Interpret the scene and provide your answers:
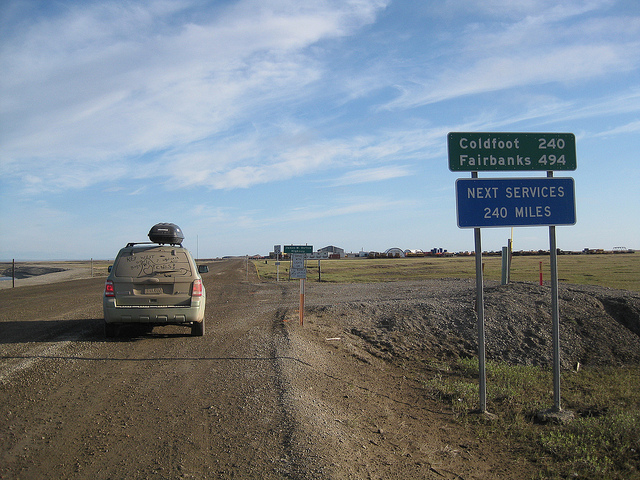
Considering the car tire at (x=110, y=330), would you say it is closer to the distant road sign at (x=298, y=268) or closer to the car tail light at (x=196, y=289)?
the car tail light at (x=196, y=289)

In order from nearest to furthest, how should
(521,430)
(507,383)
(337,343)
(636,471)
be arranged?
(636,471), (521,430), (507,383), (337,343)

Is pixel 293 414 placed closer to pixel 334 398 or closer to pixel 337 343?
pixel 334 398

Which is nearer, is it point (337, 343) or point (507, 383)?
point (507, 383)

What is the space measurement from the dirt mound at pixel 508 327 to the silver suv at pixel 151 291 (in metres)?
4.33

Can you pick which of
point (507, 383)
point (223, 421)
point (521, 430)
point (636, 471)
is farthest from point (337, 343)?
point (636, 471)

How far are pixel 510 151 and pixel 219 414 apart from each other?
17.6 ft

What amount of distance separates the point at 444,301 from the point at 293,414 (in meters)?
10.9

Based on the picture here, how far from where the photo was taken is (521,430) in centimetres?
650

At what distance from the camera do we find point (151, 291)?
394 inches

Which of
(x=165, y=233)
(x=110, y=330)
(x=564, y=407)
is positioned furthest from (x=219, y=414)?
(x=165, y=233)

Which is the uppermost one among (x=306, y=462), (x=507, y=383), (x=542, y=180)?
(x=542, y=180)

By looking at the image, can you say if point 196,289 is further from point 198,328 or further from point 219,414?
point 219,414

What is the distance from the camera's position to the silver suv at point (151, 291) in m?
9.87

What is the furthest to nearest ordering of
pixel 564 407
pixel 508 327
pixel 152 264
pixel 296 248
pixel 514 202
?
pixel 296 248 < pixel 508 327 < pixel 152 264 < pixel 564 407 < pixel 514 202
